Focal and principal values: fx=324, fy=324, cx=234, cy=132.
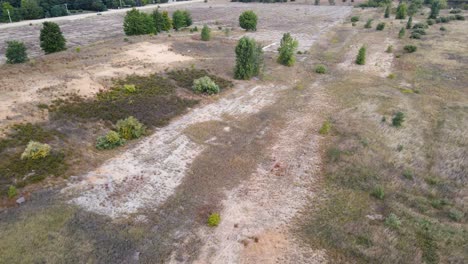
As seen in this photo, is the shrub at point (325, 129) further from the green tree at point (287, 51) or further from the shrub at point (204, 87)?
the green tree at point (287, 51)

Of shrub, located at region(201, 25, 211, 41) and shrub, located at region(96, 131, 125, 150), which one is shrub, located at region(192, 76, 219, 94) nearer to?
shrub, located at region(96, 131, 125, 150)

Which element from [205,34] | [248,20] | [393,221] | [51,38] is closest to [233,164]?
[393,221]

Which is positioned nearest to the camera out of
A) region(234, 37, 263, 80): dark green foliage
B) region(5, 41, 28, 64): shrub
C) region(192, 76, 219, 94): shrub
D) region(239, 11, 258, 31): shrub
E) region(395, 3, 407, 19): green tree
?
region(192, 76, 219, 94): shrub

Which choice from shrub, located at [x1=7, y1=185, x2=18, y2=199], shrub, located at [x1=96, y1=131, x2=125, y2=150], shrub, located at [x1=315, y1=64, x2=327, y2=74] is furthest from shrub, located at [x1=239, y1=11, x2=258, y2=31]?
shrub, located at [x1=7, y1=185, x2=18, y2=199]

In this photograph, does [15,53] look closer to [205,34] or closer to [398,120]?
[205,34]

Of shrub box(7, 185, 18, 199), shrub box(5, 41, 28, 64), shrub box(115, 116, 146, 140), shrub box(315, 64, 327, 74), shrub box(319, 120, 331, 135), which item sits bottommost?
shrub box(319, 120, 331, 135)

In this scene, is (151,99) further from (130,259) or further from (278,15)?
(278,15)

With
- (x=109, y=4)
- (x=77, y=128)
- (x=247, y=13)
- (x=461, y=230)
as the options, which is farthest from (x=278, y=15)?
(x=461, y=230)

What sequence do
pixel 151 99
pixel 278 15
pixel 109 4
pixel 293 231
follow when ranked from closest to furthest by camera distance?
pixel 293 231
pixel 151 99
pixel 278 15
pixel 109 4
